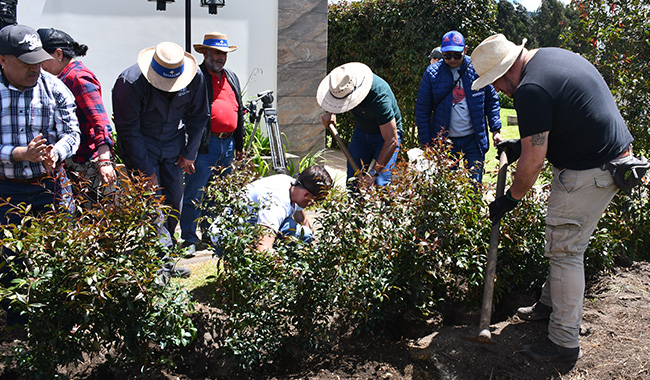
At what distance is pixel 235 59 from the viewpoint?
7.94m

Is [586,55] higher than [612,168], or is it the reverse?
[586,55]

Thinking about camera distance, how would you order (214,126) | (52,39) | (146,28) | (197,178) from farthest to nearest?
1. (146,28)
2. (197,178)
3. (214,126)
4. (52,39)

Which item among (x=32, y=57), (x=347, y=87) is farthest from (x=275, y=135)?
(x=32, y=57)

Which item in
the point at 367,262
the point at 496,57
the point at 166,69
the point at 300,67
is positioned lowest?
the point at 367,262

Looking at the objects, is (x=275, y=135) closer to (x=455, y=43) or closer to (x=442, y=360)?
(x=455, y=43)

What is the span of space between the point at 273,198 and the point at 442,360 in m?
1.43

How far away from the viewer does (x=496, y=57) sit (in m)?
3.38

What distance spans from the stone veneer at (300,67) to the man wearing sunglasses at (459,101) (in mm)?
2832

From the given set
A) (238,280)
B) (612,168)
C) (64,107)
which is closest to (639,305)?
(612,168)

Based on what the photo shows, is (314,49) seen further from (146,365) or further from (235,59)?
(146,365)

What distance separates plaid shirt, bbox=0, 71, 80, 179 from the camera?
11.5ft

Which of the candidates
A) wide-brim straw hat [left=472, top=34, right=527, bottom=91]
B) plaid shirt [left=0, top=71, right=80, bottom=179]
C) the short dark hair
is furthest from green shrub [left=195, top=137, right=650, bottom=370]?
plaid shirt [left=0, top=71, right=80, bottom=179]

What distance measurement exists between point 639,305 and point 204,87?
3.55 metres

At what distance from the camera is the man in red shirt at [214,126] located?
531cm
